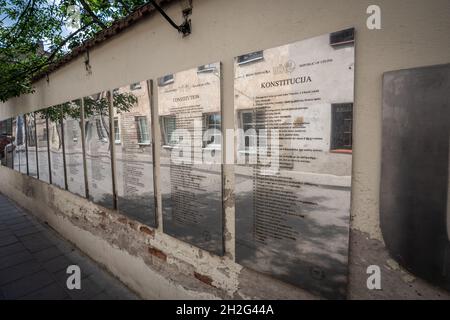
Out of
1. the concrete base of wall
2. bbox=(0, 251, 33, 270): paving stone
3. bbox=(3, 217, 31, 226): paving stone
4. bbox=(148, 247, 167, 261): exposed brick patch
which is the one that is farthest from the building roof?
bbox=(3, 217, 31, 226): paving stone

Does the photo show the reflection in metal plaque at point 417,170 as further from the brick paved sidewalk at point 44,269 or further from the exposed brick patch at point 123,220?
the brick paved sidewalk at point 44,269

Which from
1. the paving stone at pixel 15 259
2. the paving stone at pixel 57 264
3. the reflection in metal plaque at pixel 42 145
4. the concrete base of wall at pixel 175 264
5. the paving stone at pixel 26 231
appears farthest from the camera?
the paving stone at pixel 26 231

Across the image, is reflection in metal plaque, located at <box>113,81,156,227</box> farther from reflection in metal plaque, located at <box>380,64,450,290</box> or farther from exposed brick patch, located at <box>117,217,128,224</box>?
reflection in metal plaque, located at <box>380,64,450,290</box>

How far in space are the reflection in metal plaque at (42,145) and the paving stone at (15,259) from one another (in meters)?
1.40

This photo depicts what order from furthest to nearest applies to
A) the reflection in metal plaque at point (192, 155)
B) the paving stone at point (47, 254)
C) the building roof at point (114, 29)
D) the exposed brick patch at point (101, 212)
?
1. the paving stone at point (47, 254)
2. the exposed brick patch at point (101, 212)
3. the building roof at point (114, 29)
4. the reflection in metal plaque at point (192, 155)

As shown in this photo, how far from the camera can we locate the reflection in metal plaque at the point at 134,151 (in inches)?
99.1

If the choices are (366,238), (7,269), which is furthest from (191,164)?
(7,269)

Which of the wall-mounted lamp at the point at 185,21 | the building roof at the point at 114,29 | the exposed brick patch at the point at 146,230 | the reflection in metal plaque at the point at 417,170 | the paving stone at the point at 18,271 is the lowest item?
the paving stone at the point at 18,271

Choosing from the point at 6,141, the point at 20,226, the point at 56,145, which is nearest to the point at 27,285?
the point at 56,145


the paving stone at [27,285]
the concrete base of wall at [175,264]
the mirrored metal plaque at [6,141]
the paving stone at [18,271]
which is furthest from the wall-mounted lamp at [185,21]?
the mirrored metal plaque at [6,141]

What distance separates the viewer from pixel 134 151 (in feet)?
8.75

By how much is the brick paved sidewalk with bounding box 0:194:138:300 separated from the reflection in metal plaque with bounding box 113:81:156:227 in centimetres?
107

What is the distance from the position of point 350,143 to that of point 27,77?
6026mm

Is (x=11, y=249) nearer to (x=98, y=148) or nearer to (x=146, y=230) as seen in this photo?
(x=98, y=148)
